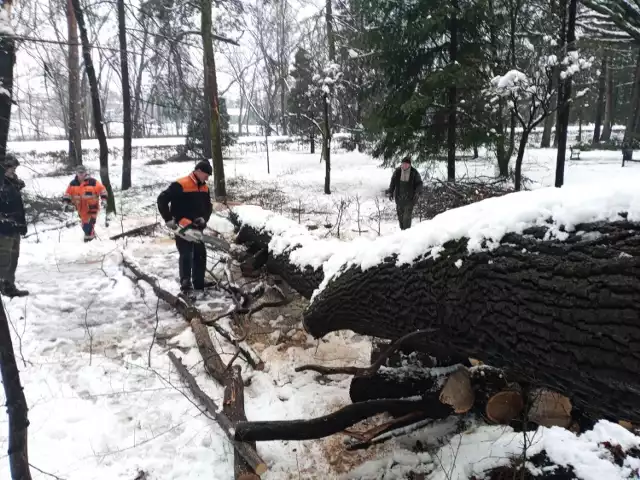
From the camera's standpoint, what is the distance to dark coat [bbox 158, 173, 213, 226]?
17.9ft

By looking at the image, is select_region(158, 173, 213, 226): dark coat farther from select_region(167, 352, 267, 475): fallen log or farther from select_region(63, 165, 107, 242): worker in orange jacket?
select_region(63, 165, 107, 242): worker in orange jacket

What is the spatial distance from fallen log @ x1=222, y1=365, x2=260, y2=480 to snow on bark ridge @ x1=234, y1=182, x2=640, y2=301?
1035 millimetres

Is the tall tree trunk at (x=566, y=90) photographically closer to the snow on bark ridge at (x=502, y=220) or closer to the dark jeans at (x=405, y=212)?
the dark jeans at (x=405, y=212)

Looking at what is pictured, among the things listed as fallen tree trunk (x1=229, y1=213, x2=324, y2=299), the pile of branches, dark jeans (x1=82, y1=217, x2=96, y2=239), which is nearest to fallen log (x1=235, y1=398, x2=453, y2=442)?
fallen tree trunk (x1=229, y1=213, x2=324, y2=299)

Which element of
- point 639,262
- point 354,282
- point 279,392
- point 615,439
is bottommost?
point 279,392

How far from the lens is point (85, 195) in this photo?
26.1ft

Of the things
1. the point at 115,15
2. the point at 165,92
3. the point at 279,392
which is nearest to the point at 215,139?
the point at 115,15

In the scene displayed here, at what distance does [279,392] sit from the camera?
3455 millimetres

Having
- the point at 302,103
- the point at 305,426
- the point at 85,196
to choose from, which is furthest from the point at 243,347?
the point at 302,103

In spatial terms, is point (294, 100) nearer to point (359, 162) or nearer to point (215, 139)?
point (359, 162)

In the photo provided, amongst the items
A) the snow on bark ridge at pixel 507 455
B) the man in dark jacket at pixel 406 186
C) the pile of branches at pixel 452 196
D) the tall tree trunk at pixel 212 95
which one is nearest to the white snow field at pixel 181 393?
the snow on bark ridge at pixel 507 455

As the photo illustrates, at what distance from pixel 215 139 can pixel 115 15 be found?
285 inches

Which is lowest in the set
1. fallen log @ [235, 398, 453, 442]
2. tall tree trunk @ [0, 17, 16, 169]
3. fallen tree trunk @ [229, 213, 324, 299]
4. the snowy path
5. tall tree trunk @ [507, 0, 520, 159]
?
the snowy path

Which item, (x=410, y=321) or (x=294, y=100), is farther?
(x=294, y=100)
